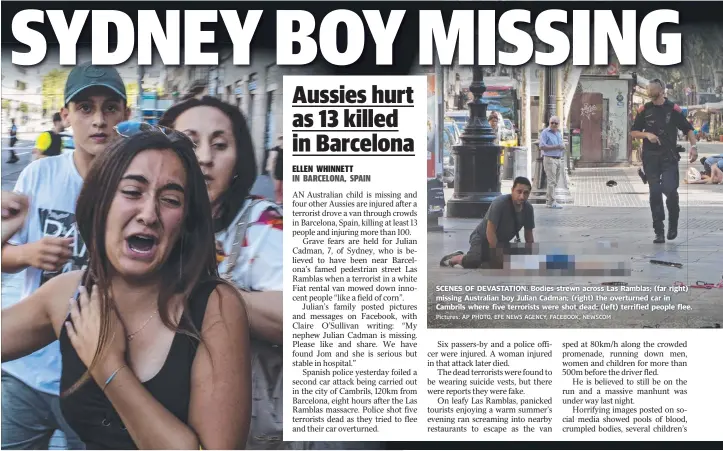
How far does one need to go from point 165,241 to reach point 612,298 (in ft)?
9.29

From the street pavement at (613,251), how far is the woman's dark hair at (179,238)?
1483 millimetres

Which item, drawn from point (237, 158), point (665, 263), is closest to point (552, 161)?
point (665, 263)

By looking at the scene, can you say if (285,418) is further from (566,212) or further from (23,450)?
(566,212)

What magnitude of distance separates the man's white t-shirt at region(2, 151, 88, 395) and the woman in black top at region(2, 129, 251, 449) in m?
0.07

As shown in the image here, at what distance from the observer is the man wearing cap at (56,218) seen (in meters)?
7.58

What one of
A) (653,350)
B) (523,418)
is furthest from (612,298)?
(523,418)

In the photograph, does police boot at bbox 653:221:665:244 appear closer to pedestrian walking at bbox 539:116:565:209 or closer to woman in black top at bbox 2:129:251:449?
pedestrian walking at bbox 539:116:565:209

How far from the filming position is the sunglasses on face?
24.7ft

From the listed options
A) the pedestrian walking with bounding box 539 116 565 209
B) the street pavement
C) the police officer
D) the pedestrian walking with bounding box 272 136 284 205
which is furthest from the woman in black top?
the police officer

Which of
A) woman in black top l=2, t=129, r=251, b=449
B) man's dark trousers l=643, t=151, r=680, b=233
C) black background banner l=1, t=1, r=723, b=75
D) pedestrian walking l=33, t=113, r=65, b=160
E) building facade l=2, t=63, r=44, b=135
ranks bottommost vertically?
woman in black top l=2, t=129, r=251, b=449

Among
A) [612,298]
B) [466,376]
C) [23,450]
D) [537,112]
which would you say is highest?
[537,112]

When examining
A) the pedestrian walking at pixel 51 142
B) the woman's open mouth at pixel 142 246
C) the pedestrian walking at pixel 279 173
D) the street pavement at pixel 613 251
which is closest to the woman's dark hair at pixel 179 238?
the woman's open mouth at pixel 142 246

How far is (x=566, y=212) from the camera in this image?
765 centimetres

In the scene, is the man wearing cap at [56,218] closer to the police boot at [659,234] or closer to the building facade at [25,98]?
the building facade at [25,98]
